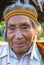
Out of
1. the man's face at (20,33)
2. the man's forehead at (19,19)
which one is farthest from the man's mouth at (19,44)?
the man's forehead at (19,19)

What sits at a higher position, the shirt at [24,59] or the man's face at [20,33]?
the man's face at [20,33]

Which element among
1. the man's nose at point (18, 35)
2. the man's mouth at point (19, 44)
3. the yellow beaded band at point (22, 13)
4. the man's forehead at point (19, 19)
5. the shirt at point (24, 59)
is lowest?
the shirt at point (24, 59)

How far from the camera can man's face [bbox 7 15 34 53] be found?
135 centimetres

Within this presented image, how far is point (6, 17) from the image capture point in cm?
142

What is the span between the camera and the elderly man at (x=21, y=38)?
136 cm

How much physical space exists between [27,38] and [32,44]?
0.07 metres

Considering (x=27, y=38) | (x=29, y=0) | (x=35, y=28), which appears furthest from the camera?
(x=29, y=0)

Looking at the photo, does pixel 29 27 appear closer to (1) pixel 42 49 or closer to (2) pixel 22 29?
(2) pixel 22 29

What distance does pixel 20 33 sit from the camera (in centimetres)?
135

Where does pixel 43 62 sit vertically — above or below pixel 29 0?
below

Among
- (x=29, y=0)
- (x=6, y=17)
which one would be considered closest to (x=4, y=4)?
(x=29, y=0)

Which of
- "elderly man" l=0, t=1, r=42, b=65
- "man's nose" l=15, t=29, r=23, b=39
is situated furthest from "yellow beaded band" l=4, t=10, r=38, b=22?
"man's nose" l=15, t=29, r=23, b=39

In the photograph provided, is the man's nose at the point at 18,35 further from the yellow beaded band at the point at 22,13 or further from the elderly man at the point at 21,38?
the yellow beaded band at the point at 22,13

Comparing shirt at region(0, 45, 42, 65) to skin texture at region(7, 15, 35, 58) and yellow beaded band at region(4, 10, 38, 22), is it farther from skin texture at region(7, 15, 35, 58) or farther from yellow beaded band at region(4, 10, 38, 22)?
yellow beaded band at region(4, 10, 38, 22)
